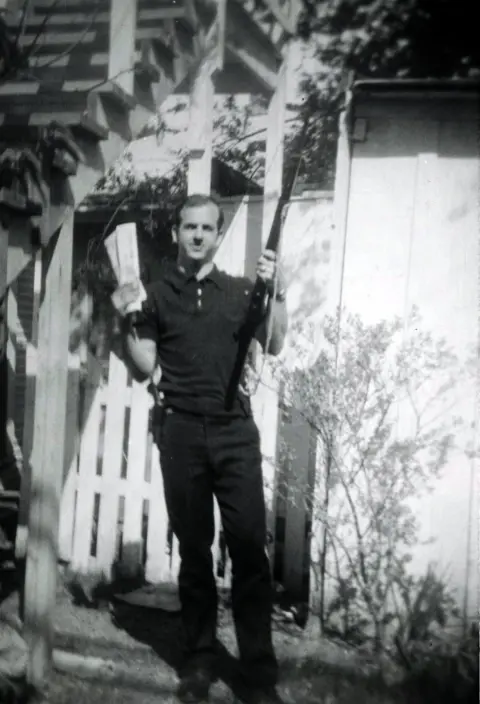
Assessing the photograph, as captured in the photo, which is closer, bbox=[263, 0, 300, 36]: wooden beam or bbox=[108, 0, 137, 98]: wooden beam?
bbox=[263, 0, 300, 36]: wooden beam

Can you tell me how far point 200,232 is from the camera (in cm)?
207

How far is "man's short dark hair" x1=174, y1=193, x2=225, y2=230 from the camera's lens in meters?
2.08

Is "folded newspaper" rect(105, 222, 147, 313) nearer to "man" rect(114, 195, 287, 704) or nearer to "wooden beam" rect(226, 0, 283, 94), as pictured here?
"man" rect(114, 195, 287, 704)

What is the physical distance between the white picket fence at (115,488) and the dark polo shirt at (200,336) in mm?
381

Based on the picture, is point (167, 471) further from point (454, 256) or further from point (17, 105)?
point (17, 105)

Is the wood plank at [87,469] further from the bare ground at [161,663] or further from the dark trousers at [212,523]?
the dark trousers at [212,523]

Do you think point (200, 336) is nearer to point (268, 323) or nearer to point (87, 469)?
point (268, 323)

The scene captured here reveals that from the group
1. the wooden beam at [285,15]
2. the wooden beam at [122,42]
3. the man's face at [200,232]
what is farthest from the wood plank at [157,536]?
the wooden beam at [285,15]

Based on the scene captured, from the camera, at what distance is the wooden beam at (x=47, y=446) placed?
7.19ft

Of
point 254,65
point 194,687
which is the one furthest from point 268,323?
point 194,687

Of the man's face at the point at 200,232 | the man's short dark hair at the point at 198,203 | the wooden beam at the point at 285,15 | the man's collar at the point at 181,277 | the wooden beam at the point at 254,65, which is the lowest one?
the man's collar at the point at 181,277

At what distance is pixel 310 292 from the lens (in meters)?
2.16

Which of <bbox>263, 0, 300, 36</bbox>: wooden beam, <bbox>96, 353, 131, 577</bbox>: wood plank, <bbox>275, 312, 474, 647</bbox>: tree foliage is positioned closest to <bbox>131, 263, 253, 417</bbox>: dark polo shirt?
<bbox>275, 312, 474, 647</bbox>: tree foliage

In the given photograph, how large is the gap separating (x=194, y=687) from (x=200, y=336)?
1137mm
